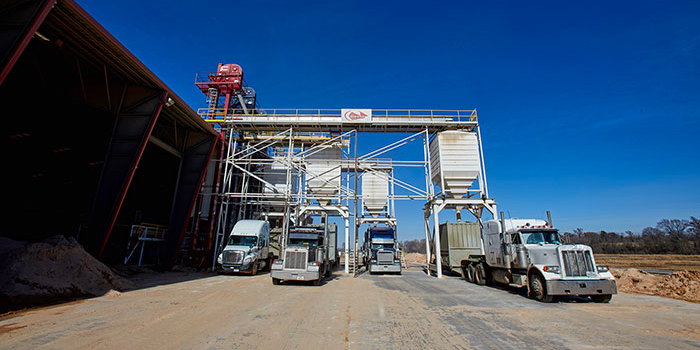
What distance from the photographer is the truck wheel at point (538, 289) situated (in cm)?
1012

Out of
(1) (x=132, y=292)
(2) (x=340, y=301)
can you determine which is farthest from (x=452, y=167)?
(1) (x=132, y=292)

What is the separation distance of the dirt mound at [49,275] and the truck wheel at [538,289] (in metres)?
16.1

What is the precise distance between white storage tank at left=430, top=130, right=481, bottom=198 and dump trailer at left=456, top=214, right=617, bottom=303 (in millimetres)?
6523

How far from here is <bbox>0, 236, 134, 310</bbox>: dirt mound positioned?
28.3ft

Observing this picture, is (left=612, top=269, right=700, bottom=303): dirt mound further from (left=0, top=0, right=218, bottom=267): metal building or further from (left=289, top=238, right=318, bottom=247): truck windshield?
(left=0, top=0, right=218, bottom=267): metal building

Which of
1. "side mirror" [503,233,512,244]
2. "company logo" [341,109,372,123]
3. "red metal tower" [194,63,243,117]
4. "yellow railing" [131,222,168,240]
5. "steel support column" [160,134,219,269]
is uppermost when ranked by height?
"red metal tower" [194,63,243,117]

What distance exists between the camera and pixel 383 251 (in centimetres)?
2183

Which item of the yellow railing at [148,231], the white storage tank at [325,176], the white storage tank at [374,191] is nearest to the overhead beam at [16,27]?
the yellow railing at [148,231]

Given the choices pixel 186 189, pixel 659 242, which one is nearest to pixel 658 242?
pixel 659 242

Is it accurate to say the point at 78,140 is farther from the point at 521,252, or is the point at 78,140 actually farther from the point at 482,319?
the point at 521,252

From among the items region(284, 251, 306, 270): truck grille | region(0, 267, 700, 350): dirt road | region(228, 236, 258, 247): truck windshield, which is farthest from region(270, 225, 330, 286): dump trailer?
region(228, 236, 258, 247): truck windshield

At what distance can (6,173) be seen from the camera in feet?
61.5

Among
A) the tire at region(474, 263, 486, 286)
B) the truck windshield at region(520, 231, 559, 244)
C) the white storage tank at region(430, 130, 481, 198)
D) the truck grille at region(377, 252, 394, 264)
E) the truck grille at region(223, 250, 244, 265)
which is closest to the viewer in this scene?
the truck windshield at region(520, 231, 559, 244)

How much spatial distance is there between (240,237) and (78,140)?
12.6 meters
